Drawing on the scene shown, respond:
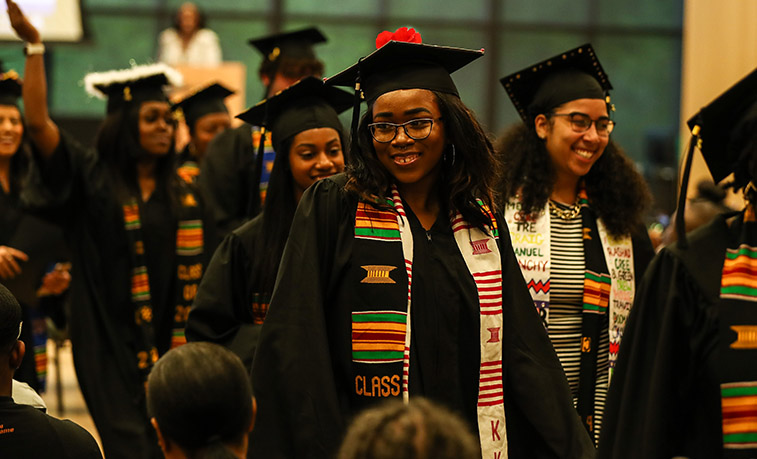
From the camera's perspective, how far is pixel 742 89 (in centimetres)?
305

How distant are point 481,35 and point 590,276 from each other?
1092cm

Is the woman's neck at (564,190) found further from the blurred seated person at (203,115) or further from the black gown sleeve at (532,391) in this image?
the blurred seated person at (203,115)

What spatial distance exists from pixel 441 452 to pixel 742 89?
1.87 metres

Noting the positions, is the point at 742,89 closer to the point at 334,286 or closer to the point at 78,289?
the point at 334,286

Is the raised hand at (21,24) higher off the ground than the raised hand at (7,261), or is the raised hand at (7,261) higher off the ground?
the raised hand at (21,24)

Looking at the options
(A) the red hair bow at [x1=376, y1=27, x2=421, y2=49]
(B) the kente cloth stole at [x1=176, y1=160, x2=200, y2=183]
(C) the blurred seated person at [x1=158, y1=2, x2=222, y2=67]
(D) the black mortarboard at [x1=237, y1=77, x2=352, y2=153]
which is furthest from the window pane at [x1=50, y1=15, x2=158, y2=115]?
(A) the red hair bow at [x1=376, y1=27, x2=421, y2=49]

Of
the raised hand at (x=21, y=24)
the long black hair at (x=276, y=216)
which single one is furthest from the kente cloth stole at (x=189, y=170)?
the long black hair at (x=276, y=216)

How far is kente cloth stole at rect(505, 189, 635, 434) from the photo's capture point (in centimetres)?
398

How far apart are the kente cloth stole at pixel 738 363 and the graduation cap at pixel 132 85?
3.50 m

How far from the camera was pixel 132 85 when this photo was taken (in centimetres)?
548

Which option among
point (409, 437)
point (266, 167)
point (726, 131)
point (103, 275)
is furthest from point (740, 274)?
point (103, 275)

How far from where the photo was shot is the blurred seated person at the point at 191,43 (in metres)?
12.9

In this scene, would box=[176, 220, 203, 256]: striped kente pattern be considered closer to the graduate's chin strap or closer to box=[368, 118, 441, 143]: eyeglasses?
box=[368, 118, 441, 143]: eyeglasses

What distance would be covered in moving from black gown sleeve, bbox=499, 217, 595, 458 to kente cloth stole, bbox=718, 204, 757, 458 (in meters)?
0.42
